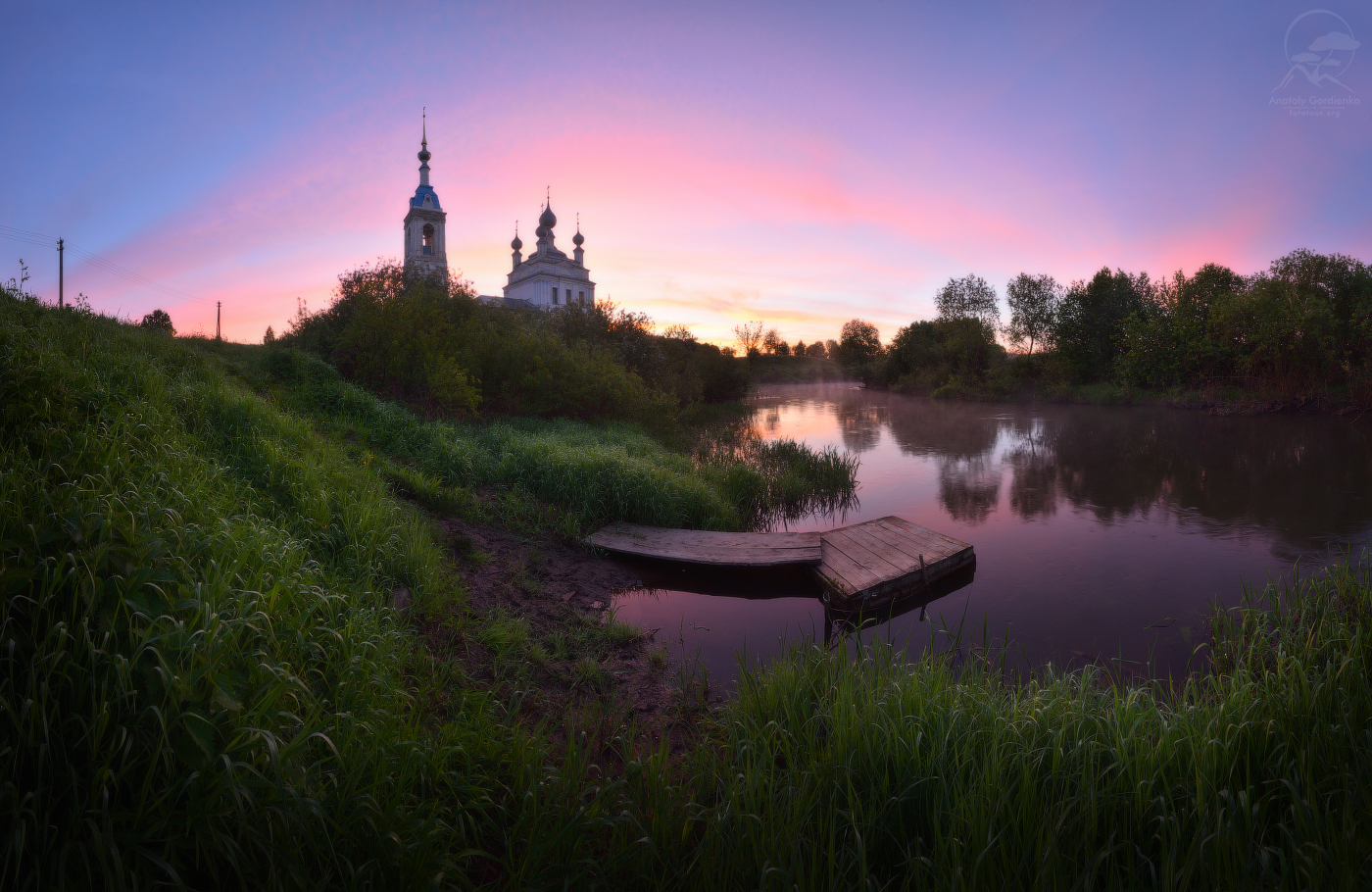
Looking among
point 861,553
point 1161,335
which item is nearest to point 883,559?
point 861,553

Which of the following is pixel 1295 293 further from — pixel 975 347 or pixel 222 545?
pixel 222 545

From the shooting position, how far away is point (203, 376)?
25.7 feet

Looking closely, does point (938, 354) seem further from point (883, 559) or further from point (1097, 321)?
point (883, 559)

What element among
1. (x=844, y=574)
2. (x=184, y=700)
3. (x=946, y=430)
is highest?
(x=946, y=430)

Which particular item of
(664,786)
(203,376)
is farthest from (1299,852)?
(203,376)

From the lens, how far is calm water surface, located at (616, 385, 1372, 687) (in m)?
6.56

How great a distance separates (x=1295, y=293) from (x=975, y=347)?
19635mm

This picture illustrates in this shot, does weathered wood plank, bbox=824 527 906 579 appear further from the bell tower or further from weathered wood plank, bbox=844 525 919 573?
the bell tower

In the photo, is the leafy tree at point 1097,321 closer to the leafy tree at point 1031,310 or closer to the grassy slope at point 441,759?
the leafy tree at point 1031,310

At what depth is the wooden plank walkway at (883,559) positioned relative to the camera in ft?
22.9

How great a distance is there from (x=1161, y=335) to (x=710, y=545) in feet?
124

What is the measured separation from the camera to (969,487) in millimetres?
14570

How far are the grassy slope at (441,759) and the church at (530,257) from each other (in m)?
46.3

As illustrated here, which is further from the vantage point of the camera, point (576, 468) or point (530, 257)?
point (530, 257)
